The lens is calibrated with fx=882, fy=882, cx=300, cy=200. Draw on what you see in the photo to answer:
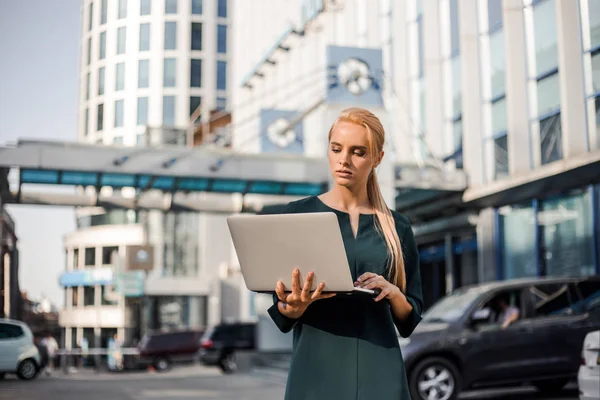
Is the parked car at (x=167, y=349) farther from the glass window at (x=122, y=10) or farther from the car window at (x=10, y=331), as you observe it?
the glass window at (x=122, y=10)

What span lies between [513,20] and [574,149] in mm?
4059

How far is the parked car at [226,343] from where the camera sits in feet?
103

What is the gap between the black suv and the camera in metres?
12.4

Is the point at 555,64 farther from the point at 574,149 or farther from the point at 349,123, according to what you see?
the point at 349,123

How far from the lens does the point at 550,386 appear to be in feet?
45.8

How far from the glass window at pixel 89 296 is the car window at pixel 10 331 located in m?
38.3

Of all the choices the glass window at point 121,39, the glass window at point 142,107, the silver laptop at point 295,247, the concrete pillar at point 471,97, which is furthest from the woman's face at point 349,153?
the concrete pillar at point 471,97

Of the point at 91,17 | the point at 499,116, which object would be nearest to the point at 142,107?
the point at 91,17

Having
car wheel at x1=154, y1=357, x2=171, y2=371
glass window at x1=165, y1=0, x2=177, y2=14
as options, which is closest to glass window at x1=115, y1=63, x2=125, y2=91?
glass window at x1=165, y1=0, x2=177, y2=14

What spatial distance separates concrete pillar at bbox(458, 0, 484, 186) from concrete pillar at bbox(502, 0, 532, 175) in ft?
6.17

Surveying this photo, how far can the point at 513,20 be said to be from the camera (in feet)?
66.3

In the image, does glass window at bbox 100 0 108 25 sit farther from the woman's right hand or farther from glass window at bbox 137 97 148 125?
the woman's right hand

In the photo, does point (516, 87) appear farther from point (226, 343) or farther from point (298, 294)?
point (298, 294)

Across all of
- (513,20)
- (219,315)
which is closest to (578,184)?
→ (513,20)
